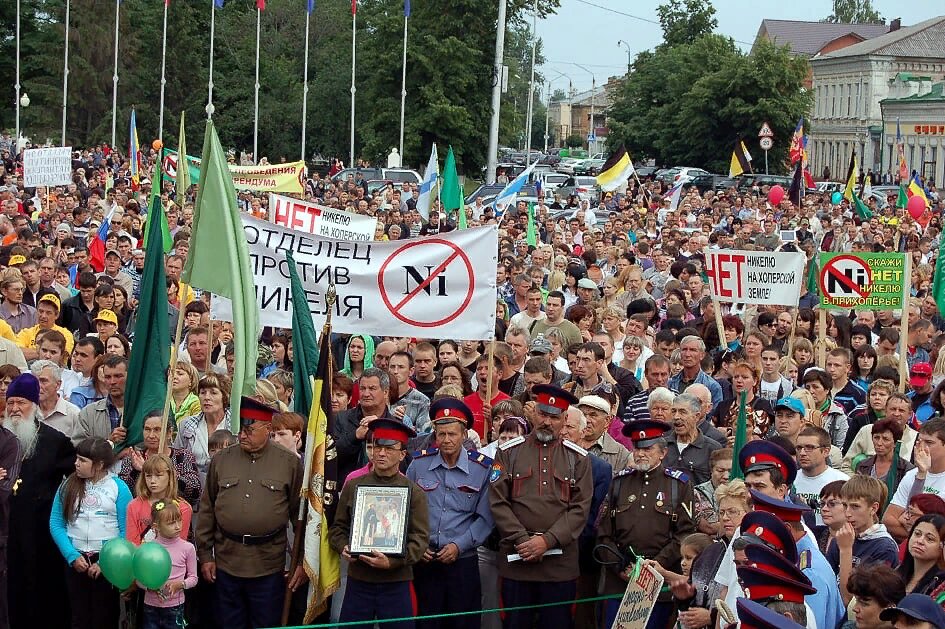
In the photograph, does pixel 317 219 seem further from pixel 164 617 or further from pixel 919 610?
pixel 919 610

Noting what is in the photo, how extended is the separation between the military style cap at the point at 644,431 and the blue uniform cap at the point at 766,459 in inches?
32.9

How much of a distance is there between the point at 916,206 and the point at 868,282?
16.3 meters

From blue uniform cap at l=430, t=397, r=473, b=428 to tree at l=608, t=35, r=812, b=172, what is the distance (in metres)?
52.8

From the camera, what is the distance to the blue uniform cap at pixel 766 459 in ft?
24.2

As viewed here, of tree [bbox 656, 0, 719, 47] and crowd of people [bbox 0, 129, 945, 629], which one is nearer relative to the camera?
crowd of people [bbox 0, 129, 945, 629]

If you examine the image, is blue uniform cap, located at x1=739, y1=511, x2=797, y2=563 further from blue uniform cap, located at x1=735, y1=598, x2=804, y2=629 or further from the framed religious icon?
the framed religious icon

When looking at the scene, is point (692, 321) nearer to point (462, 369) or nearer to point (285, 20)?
point (462, 369)

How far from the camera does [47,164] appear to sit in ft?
76.2

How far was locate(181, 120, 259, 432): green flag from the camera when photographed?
853 centimetres

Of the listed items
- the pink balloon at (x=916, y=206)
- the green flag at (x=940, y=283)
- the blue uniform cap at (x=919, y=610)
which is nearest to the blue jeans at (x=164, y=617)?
the blue uniform cap at (x=919, y=610)

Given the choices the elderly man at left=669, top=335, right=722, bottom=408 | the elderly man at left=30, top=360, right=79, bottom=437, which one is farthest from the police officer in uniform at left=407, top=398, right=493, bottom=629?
the elderly man at left=669, top=335, right=722, bottom=408

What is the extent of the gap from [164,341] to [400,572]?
7.23 ft

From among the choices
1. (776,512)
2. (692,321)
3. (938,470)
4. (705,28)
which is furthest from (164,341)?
(705,28)

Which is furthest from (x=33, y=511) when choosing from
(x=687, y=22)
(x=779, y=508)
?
(x=687, y=22)
